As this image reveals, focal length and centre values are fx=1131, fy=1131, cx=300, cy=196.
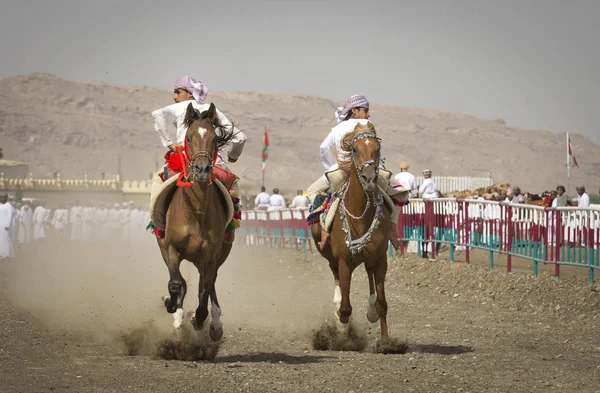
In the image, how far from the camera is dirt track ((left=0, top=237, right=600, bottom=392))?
31.1 feet

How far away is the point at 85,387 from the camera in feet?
29.6

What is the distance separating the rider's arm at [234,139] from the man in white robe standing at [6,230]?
23368 millimetres

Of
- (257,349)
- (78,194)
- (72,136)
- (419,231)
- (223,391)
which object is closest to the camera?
(223,391)

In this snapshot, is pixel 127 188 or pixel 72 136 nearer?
pixel 127 188

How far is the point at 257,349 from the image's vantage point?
482 inches

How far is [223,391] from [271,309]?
26.8 feet

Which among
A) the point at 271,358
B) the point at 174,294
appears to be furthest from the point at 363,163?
the point at 174,294

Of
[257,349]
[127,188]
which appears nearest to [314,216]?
[257,349]

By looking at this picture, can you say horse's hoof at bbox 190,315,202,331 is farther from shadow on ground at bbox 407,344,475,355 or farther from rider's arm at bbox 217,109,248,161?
shadow on ground at bbox 407,344,475,355

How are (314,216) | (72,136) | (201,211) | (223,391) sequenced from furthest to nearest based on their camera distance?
(72,136)
(314,216)
(201,211)
(223,391)

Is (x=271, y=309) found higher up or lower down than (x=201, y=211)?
lower down

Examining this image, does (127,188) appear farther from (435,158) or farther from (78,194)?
(435,158)

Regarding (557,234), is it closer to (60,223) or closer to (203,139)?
(203,139)

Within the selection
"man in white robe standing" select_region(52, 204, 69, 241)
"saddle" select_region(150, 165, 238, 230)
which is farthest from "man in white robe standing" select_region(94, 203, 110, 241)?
"saddle" select_region(150, 165, 238, 230)
